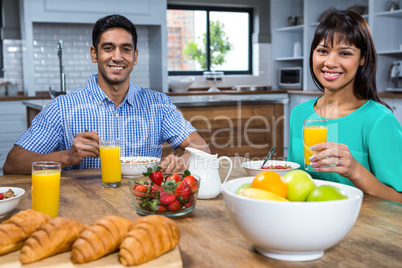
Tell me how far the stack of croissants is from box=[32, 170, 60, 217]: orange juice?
32 centimetres

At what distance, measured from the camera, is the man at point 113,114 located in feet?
7.09

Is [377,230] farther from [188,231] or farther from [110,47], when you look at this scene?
[110,47]

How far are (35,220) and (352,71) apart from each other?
133cm

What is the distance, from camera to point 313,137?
1.54 metres

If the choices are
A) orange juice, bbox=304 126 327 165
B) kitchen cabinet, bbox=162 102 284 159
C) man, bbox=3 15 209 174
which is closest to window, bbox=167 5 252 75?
kitchen cabinet, bbox=162 102 284 159

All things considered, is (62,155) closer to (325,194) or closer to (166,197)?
(166,197)

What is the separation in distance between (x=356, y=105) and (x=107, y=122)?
1179 mm

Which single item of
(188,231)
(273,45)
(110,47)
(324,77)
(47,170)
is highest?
(273,45)

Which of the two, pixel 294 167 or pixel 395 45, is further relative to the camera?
Answer: pixel 395 45

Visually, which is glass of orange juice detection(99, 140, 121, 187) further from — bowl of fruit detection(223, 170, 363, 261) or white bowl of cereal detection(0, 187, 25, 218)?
bowl of fruit detection(223, 170, 363, 261)

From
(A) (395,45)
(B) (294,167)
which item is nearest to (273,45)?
(A) (395,45)

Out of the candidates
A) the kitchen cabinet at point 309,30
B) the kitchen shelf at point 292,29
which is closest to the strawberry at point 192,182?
the kitchen cabinet at point 309,30

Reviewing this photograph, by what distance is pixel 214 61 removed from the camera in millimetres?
7055

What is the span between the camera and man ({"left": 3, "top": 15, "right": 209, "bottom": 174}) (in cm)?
216
